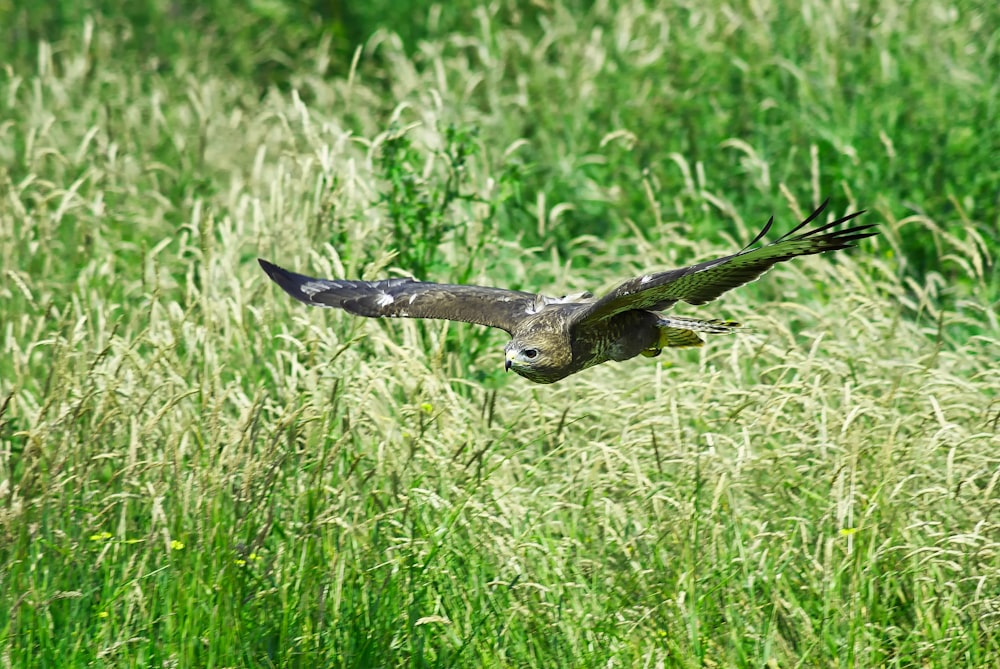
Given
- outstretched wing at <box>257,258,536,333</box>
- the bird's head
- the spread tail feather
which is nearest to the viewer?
the bird's head

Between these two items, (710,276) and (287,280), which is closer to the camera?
(710,276)

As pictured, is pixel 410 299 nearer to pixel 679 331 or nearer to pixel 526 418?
pixel 526 418

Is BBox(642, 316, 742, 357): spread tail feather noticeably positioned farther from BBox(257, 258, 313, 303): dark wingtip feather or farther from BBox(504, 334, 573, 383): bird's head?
BBox(257, 258, 313, 303): dark wingtip feather

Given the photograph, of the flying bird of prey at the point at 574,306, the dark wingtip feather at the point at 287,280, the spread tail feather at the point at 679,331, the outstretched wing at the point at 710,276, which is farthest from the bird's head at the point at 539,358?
the dark wingtip feather at the point at 287,280

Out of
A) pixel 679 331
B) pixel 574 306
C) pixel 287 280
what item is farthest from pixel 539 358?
pixel 287 280

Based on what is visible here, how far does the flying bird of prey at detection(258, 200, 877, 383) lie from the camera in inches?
165

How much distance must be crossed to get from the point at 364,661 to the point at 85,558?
1.17m

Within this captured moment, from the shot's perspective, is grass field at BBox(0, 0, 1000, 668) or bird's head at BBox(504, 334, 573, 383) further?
bird's head at BBox(504, 334, 573, 383)

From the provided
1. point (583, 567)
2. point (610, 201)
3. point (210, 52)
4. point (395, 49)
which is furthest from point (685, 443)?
point (210, 52)

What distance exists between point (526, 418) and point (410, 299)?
0.72 m

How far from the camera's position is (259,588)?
185 inches

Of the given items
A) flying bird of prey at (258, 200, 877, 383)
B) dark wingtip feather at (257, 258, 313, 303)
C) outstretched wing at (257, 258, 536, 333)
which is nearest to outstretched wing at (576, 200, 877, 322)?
flying bird of prey at (258, 200, 877, 383)

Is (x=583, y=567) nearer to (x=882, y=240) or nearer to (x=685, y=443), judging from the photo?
(x=685, y=443)

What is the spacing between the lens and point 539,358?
4719mm
